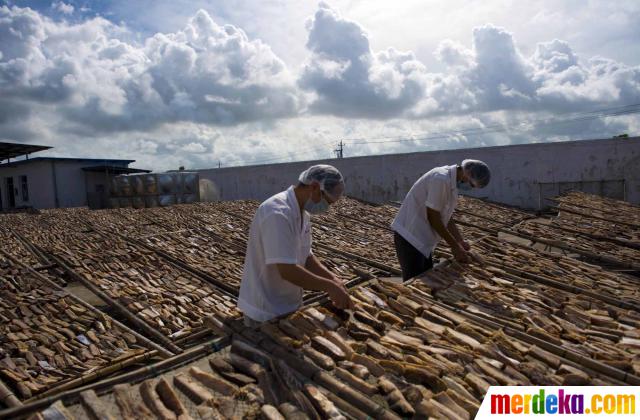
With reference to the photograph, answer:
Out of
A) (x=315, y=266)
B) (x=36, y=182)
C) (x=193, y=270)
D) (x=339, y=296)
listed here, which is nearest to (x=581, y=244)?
(x=315, y=266)

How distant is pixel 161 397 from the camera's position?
1.94 metres

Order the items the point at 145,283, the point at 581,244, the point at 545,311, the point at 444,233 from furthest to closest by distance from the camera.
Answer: the point at 145,283 < the point at 581,244 < the point at 444,233 < the point at 545,311

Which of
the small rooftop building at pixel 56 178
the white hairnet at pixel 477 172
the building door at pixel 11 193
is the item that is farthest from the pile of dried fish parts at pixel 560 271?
the building door at pixel 11 193

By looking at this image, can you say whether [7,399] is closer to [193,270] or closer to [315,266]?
[315,266]

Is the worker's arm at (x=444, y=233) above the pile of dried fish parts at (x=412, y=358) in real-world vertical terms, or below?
above

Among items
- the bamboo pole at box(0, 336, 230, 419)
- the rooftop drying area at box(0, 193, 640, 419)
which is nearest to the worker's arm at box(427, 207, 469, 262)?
the rooftop drying area at box(0, 193, 640, 419)

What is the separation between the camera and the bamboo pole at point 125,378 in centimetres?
181

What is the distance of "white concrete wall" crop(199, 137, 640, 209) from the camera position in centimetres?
1541

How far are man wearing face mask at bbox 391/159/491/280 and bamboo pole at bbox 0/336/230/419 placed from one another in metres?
2.58

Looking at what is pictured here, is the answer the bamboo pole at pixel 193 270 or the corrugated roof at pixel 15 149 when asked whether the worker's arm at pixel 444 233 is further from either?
the corrugated roof at pixel 15 149

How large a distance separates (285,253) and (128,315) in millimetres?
4200

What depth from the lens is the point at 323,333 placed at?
2457mm

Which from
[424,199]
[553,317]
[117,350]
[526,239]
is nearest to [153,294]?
[117,350]

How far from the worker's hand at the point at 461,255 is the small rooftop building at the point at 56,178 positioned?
24892mm
